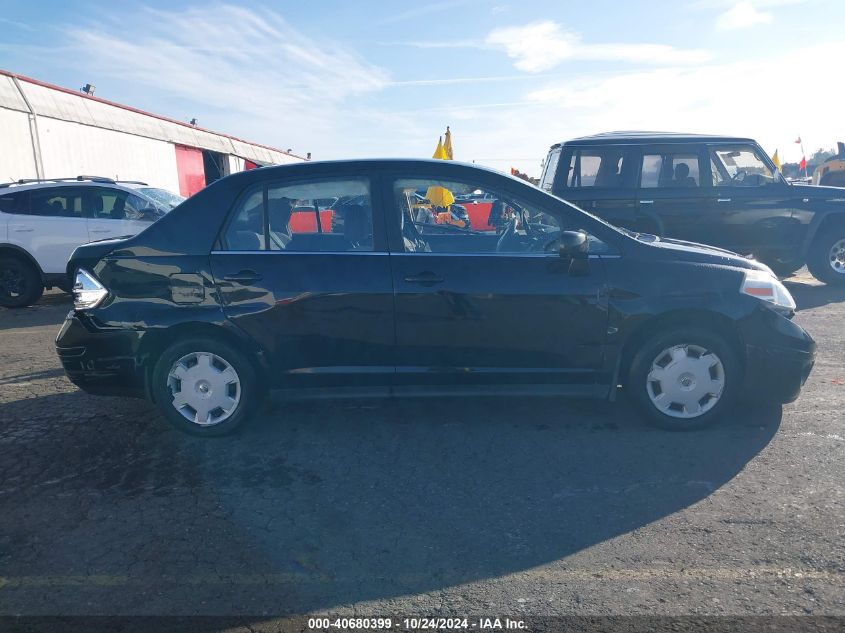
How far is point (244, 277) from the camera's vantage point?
4363 millimetres

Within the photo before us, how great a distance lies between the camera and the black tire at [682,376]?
4.35 meters

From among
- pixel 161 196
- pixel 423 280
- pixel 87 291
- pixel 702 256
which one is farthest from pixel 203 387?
pixel 161 196

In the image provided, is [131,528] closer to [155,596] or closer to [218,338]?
[155,596]

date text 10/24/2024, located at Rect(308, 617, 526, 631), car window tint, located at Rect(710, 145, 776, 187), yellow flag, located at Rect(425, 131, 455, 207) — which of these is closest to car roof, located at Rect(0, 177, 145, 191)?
yellow flag, located at Rect(425, 131, 455, 207)

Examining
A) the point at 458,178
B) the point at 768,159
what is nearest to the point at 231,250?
the point at 458,178

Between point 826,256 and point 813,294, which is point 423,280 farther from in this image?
point 826,256

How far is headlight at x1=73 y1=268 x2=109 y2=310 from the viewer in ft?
14.6

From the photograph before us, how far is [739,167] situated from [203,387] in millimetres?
7577

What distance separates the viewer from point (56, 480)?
155 inches

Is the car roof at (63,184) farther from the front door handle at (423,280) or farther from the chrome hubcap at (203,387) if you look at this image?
the front door handle at (423,280)

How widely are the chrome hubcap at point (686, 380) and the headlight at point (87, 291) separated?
3.67m

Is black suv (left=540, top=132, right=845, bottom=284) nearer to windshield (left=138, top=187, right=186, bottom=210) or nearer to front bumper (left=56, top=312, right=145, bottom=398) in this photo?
front bumper (left=56, top=312, right=145, bottom=398)

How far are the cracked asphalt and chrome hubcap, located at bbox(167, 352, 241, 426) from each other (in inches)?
8.1

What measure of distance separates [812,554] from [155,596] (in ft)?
9.40
